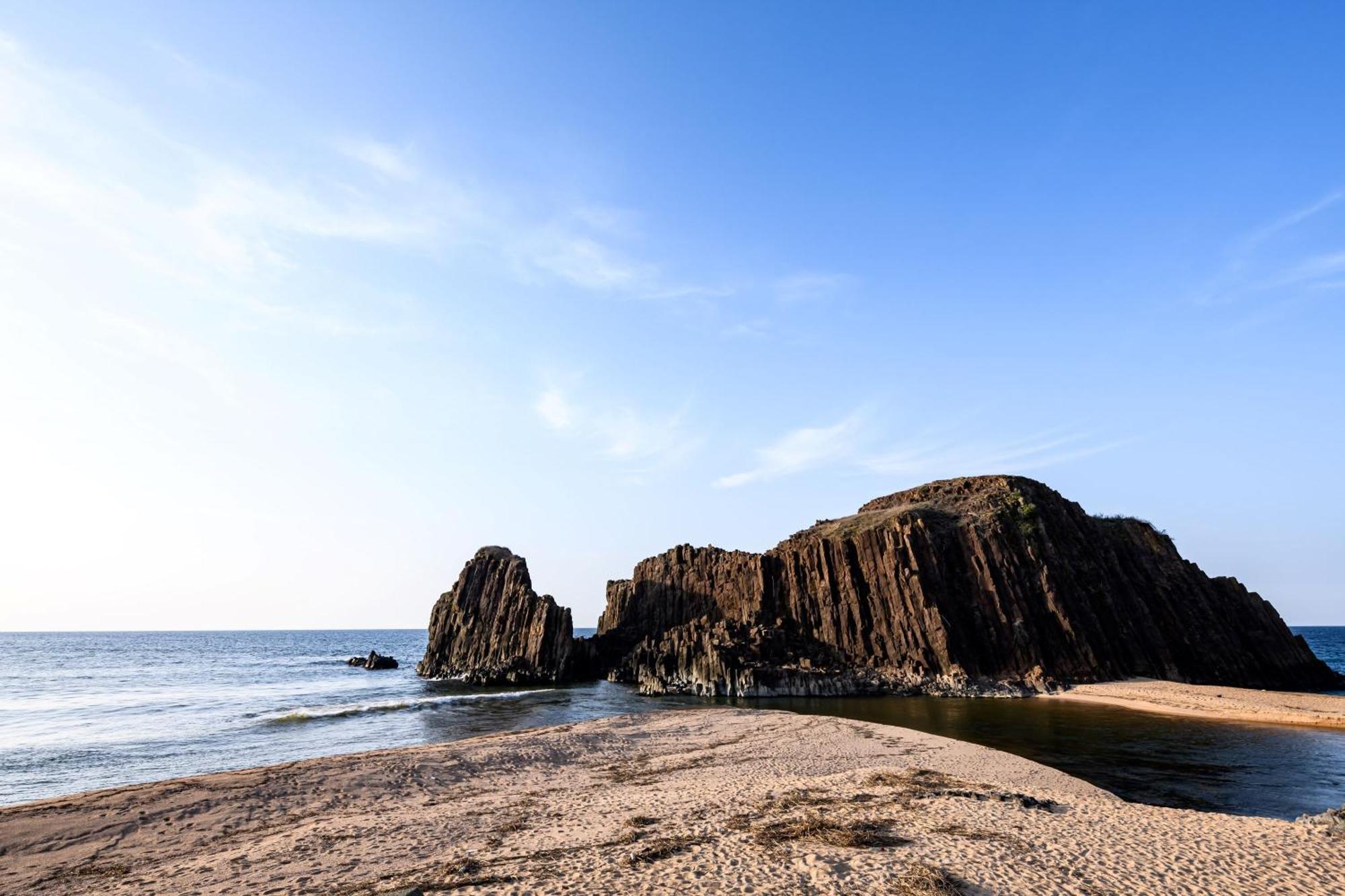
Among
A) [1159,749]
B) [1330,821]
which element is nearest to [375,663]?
[1159,749]

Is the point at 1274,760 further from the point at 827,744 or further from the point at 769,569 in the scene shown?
the point at 769,569

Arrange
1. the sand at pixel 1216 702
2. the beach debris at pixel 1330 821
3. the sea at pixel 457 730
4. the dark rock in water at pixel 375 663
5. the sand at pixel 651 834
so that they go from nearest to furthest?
the sand at pixel 651 834
the beach debris at pixel 1330 821
the sea at pixel 457 730
the sand at pixel 1216 702
the dark rock in water at pixel 375 663

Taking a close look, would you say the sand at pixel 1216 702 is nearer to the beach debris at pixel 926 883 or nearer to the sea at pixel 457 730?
the sea at pixel 457 730

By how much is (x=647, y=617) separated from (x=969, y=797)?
205ft

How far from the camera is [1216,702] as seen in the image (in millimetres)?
41000

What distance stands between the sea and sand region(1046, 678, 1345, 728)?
233cm

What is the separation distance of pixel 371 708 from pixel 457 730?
43.8 ft

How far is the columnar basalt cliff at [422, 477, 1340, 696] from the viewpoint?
53.9 meters

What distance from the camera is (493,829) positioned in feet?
54.2

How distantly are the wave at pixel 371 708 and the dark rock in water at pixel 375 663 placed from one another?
39.7 meters

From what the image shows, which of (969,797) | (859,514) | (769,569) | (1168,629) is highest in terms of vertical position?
(859,514)

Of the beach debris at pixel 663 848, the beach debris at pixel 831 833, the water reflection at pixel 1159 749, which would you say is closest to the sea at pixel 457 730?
the water reflection at pixel 1159 749

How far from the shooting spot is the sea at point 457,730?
2469 cm

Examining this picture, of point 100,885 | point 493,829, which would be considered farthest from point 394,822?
point 100,885
